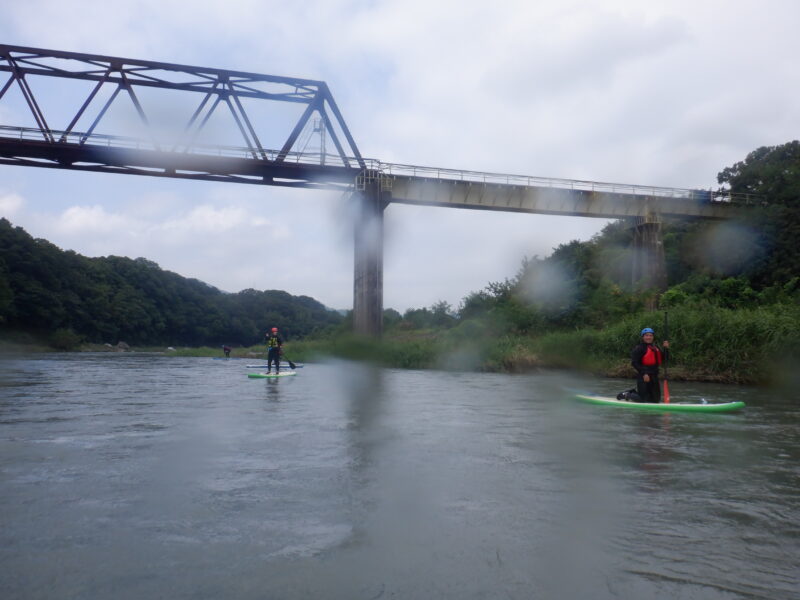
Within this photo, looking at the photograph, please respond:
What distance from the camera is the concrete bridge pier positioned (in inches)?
1116

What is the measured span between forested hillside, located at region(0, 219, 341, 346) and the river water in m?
36.9

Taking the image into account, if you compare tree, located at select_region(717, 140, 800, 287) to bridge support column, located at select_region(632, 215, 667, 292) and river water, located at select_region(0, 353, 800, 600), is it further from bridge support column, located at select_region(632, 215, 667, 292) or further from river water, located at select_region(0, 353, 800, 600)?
river water, located at select_region(0, 353, 800, 600)

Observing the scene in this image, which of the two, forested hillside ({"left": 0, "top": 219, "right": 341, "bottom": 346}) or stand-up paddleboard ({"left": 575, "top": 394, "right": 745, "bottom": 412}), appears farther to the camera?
forested hillside ({"left": 0, "top": 219, "right": 341, "bottom": 346})

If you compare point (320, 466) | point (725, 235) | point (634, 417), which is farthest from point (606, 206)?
point (320, 466)

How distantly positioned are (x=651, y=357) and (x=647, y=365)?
0.20 metres

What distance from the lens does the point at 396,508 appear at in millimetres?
5301

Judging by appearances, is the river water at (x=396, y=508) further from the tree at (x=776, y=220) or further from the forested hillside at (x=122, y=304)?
the forested hillside at (x=122, y=304)

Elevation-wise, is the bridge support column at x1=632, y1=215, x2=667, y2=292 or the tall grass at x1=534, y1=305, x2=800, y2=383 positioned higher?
the bridge support column at x1=632, y1=215, x2=667, y2=292

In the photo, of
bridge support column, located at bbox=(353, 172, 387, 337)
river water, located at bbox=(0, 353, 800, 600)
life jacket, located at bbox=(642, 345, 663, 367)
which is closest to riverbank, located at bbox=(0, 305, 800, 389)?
bridge support column, located at bbox=(353, 172, 387, 337)

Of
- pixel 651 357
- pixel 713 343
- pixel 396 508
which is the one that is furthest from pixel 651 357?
pixel 713 343

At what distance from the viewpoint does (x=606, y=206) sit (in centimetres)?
3316

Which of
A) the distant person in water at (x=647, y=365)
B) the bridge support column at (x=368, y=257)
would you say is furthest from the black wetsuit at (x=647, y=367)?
the bridge support column at (x=368, y=257)

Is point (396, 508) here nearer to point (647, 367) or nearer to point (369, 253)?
point (647, 367)

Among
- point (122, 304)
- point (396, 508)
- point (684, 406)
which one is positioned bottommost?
point (396, 508)
